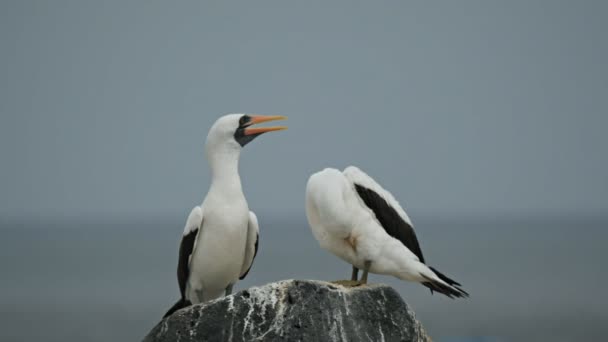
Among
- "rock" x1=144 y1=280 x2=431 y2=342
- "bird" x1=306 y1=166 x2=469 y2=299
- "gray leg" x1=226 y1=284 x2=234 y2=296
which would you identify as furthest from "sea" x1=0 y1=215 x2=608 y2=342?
"rock" x1=144 y1=280 x2=431 y2=342

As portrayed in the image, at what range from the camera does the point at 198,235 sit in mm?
11977

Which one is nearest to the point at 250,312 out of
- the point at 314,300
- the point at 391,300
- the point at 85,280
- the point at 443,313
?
the point at 314,300

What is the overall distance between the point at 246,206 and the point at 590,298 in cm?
3078

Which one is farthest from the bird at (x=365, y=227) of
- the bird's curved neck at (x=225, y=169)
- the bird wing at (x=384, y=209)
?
the bird's curved neck at (x=225, y=169)

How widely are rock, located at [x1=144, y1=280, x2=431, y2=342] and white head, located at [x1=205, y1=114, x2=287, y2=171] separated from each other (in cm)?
224

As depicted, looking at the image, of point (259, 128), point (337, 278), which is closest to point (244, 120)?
point (259, 128)

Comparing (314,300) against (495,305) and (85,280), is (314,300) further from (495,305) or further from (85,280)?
(85,280)

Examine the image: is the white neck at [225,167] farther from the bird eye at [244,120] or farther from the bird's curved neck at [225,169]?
the bird eye at [244,120]

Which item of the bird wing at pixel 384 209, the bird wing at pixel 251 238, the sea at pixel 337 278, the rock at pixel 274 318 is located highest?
the bird wing at pixel 384 209

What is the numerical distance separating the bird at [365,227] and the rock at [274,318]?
94cm

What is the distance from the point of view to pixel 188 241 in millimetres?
11945

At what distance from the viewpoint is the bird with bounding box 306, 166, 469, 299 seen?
11.4 metres

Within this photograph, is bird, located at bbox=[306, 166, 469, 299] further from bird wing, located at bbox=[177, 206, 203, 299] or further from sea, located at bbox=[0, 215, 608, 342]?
sea, located at bbox=[0, 215, 608, 342]

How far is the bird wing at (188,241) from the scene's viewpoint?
466 inches
